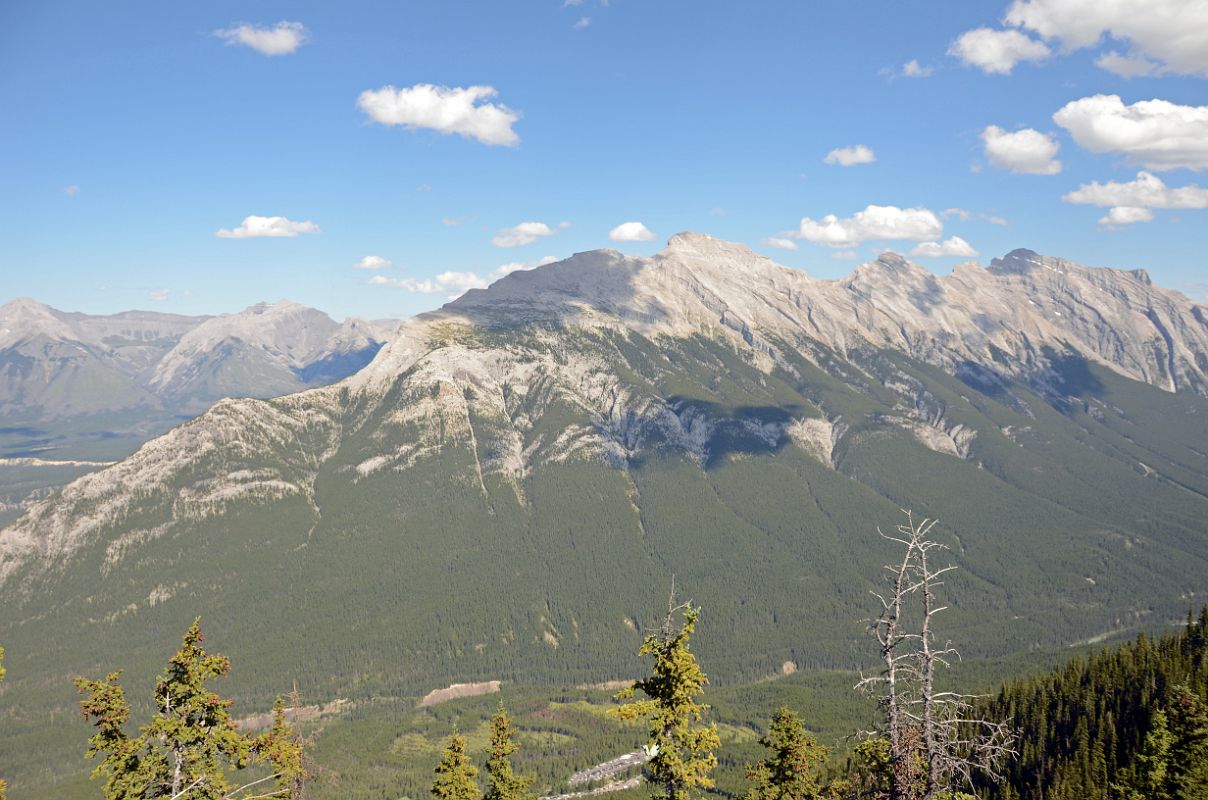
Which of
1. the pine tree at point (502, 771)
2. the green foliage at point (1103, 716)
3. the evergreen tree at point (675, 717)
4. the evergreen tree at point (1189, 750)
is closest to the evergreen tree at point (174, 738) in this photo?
the pine tree at point (502, 771)

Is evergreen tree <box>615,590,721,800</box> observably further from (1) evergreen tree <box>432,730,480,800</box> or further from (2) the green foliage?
(2) the green foliage

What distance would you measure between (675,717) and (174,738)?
2863 centimetres

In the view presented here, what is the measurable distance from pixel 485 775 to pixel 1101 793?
143 m

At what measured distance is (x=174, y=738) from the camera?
43.8 metres

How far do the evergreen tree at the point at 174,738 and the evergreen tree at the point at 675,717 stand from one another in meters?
23.6

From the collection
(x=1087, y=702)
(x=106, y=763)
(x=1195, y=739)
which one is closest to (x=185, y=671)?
(x=106, y=763)

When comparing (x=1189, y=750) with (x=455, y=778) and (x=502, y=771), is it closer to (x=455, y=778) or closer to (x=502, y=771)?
(x=502, y=771)

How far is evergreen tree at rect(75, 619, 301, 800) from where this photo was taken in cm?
4331

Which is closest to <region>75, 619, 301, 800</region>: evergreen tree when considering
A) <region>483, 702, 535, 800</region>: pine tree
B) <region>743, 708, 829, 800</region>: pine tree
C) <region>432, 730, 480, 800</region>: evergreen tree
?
<region>432, 730, 480, 800</region>: evergreen tree

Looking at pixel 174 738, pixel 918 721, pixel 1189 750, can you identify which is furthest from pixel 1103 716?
pixel 174 738

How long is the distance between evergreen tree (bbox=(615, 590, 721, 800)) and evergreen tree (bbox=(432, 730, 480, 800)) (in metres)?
29.7

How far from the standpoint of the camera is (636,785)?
186 meters

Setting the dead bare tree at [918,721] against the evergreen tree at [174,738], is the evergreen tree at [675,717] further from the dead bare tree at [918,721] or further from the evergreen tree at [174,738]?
the evergreen tree at [174,738]

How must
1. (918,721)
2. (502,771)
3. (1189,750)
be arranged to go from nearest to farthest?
(918,721) → (502,771) → (1189,750)
